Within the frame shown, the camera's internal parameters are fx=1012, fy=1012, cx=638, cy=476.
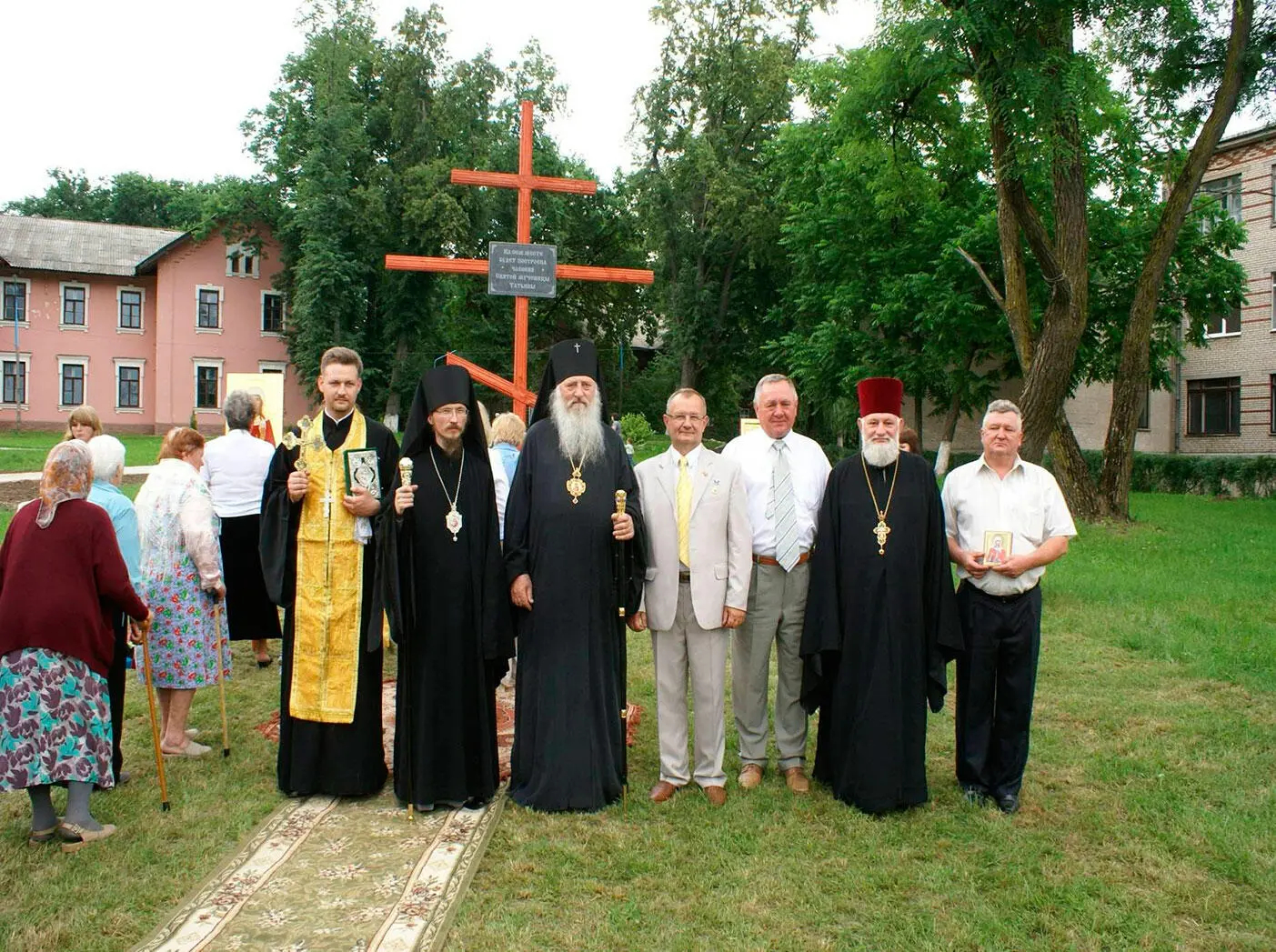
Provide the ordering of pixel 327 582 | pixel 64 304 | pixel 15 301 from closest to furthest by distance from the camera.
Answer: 1. pixel 327 582
2. pixel 15 301
3. pixel 64 304

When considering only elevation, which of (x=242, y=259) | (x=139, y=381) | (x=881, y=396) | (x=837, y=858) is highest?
(x=242, y=259)

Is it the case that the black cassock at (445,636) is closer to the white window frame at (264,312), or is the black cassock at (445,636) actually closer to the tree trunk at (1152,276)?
the tree trunk at (1152,276)

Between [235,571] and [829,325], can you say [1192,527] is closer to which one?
[829,325]

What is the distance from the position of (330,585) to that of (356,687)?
0.56 meters

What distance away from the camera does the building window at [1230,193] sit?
29.5m

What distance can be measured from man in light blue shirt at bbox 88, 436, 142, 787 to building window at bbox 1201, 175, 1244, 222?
1247 inches

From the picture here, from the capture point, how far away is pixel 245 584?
7715 millimetres

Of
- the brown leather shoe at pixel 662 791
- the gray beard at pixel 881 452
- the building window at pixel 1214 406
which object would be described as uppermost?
the building window at pixel 1214 406

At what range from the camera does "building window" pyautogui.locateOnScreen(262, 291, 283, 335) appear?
4191 centimetres

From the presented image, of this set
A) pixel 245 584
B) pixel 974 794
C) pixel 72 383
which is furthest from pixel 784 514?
pixel 72 383

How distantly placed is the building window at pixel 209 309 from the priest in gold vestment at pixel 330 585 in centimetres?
3940

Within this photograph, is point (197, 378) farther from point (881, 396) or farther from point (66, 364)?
point (881, 396)

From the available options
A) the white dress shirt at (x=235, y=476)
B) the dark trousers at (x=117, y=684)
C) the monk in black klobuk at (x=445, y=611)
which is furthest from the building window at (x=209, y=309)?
the monk in black klobuk at (x=445, y=611)

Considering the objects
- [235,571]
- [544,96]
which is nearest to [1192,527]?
[235,571]
